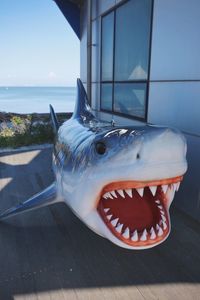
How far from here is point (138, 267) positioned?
260cm

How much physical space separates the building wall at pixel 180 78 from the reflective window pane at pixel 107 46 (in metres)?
2.10

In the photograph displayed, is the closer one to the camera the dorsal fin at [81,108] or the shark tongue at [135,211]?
the shark tongue at [135,211]

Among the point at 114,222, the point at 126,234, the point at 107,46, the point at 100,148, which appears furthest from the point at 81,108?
the point at 107,46

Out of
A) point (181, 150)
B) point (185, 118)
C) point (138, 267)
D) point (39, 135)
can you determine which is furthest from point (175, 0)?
point (39, 135)

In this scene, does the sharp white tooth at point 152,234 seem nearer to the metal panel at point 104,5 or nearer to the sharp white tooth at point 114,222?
the sharp white tooth at point 114,222

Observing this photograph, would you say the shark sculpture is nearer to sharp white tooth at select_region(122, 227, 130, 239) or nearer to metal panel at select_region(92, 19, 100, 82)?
sharp white tooth at select_region(122, 227, 130, 239)

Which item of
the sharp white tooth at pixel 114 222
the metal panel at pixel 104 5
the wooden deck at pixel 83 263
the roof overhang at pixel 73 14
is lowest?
the wooden deck at pixel 83 263

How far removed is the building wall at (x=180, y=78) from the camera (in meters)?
3.48

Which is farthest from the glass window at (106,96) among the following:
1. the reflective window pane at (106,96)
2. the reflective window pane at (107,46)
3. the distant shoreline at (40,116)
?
the distant shoreline at (40,116)

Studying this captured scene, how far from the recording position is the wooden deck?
7.55ft

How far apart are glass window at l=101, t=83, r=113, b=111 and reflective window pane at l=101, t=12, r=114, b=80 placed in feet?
0.64

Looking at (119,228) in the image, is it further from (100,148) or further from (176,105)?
(176,105)

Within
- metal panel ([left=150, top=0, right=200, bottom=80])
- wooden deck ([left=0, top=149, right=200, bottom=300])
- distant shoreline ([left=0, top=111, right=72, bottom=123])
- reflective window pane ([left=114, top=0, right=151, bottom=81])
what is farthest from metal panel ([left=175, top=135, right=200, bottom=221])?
distant shoreline ([left=0, top=111, right=72, bottom=123])

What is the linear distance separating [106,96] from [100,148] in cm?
501
